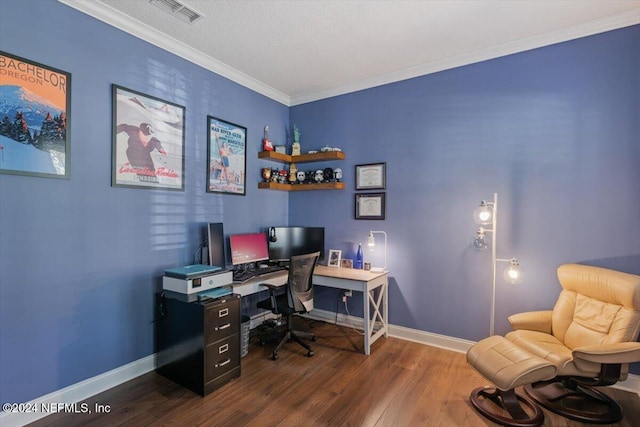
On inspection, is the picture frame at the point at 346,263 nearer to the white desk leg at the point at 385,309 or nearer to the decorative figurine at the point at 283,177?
the white desk leg at the point at 385,309

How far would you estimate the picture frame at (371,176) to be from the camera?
354 centimetres

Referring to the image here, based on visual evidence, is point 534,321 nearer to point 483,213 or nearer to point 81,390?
point 483,213

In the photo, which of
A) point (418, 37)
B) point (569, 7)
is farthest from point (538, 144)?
point (418, 37)

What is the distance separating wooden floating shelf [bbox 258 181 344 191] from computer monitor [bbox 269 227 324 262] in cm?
53

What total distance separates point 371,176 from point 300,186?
0.97 meters

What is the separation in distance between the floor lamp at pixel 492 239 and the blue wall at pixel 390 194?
0.10 meters

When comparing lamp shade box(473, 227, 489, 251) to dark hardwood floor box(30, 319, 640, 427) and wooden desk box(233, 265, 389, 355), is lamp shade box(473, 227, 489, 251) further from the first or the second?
dark hardwood floor box(30, 319, 640, 427)

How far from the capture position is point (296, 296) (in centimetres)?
300

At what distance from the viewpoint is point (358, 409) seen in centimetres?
216

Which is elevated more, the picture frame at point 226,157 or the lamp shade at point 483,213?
the picture frame at point 226,157

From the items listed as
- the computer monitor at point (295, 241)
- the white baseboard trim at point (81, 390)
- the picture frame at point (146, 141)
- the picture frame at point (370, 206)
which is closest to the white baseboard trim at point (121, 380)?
the white baseboard trim at point (81, 390)

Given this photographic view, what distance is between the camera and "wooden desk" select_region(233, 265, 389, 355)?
9.84 ft

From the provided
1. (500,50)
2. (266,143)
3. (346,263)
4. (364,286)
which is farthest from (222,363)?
(500,50)

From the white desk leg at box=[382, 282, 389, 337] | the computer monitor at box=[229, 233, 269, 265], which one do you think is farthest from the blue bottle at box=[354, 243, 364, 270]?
the computer monitor at box=[229, 233, 269, 265]
